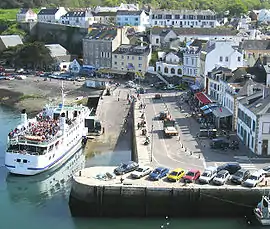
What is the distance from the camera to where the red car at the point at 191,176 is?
31.8m

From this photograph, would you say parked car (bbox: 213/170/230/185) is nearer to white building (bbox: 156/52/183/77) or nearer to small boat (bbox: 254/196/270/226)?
small boat (bbox: 254/196/270/226)

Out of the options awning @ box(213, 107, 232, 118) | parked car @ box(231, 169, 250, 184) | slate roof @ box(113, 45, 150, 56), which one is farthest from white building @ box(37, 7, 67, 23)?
parked car @ box(231, 169, 250, 184)

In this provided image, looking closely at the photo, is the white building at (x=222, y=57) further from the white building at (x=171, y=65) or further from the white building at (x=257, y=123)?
the white building at (x=257, y=123)

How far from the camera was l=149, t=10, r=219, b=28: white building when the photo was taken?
109 m

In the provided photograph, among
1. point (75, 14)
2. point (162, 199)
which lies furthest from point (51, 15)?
point (162, 199)

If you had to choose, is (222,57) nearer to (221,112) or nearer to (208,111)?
(208,111)

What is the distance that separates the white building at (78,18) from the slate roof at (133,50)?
27.9m

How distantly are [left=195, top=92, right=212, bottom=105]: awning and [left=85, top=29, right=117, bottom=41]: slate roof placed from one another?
101 ft

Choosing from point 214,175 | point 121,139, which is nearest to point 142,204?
point 214,175

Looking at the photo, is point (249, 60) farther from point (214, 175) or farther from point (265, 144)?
point (214, 175)

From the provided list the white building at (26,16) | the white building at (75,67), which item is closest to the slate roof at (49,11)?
the white building at (26,16)

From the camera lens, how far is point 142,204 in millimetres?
31078

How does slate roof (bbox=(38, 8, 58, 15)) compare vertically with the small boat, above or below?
above

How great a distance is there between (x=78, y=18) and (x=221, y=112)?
74432 mm
